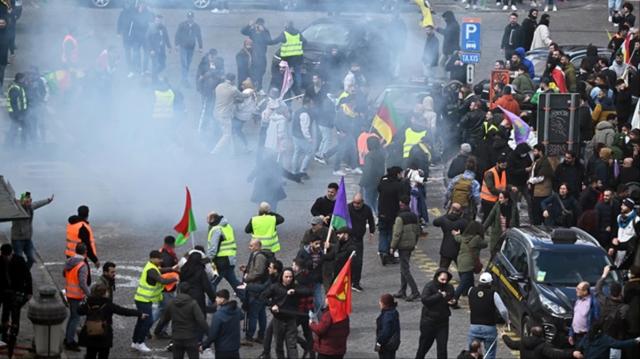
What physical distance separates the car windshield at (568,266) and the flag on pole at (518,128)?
6.38 meters

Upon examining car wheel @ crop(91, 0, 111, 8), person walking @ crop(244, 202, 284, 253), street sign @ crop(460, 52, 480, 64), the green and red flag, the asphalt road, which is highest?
car wheel @ crop(91, 0, 111, 8)

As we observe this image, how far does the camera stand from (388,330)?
1858 cm

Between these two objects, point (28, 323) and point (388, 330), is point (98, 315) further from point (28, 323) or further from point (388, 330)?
point (388, 330)

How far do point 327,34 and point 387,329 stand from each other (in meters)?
18.7

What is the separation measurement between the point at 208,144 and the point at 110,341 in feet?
44.3

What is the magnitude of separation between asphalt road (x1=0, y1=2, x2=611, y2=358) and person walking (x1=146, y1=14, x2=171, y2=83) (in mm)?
920

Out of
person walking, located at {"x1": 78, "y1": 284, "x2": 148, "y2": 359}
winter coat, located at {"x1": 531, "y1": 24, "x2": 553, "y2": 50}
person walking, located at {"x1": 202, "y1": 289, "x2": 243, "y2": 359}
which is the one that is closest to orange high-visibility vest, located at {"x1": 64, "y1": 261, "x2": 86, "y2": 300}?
person walking, located at {"x1": 78, "y1": 284, "x2": 148, "y2": 359}

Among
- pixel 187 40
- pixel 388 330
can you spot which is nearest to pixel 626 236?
pixel 388 330

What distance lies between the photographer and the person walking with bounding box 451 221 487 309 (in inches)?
849

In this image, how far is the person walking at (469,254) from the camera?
2156 cm

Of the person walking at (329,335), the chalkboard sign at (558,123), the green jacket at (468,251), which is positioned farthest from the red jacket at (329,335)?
the chalkboard sign at (558,123)

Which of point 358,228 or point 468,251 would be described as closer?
point 468,251

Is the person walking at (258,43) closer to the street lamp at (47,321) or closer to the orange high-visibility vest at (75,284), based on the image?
the orange high-visibility vest at (75,284)

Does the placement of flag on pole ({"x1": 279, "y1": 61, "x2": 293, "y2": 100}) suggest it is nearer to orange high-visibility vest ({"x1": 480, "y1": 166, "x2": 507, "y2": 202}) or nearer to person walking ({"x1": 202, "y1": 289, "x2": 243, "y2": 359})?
orange high-visibility vest ({"x1": 480, "y1": 166, "x2": 507, "y2": 202})
